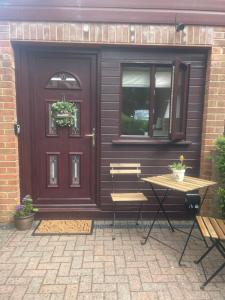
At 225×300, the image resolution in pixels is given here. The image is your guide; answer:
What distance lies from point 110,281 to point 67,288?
1.29 ft

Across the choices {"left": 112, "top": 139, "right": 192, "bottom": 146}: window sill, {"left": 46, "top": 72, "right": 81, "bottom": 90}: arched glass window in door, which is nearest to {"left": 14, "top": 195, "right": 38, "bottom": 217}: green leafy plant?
{"left": 112, "top": 139, "right": 192, "bottom": 146}: window sill

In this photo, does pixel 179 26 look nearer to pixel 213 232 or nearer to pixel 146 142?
pixel 146 142

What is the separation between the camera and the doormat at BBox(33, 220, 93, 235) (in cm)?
329

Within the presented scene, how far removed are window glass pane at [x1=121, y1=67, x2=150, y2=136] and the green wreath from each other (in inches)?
28.2

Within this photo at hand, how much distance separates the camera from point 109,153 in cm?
361

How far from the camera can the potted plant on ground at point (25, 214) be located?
131 inches

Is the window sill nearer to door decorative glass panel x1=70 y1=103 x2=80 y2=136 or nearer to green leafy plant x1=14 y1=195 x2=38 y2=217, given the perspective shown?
door decorative glass panel x1=70 y1=103 x2=80 y2=136

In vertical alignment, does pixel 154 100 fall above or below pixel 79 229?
above

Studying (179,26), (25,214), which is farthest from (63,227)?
(179,26)

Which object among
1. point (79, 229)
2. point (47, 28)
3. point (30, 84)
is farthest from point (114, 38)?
point (79, 229)

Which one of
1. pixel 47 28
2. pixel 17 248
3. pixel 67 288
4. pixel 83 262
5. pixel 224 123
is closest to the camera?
pixel 67 288

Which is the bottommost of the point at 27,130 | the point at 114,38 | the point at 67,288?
the point at 67,288

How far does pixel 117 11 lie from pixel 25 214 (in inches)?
113

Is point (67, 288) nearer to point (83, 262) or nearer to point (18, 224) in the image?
point (83, 262)
